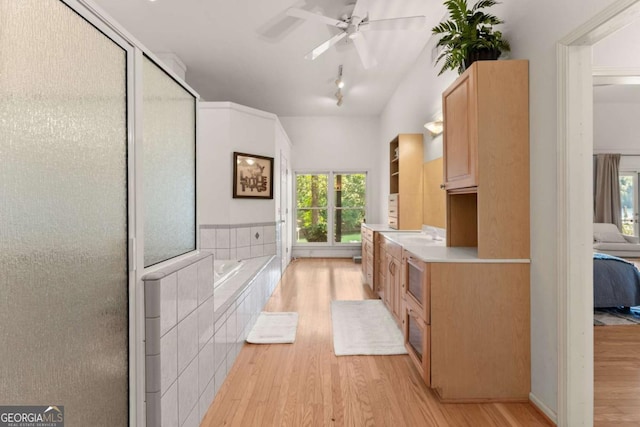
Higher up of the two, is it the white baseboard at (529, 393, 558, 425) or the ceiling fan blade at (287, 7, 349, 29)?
the ceiling fan blade at (287, 7, 349, 29)

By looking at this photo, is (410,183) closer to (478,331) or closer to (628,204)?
(478,331)

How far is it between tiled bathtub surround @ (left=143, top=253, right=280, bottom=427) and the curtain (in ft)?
24.1

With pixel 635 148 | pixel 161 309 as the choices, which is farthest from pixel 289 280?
pixel 635 148

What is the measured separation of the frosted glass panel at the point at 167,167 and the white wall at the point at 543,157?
6.43 feet

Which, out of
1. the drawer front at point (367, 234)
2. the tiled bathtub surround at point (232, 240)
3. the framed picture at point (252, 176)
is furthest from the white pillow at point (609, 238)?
the tiled bathtub surround at point (232, 240)

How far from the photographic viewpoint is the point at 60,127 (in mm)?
916

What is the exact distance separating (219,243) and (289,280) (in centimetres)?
151

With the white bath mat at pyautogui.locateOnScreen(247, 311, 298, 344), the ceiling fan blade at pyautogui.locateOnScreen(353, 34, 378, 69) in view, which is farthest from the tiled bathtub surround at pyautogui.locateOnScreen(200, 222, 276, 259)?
the ceiling fan blade at pyautogui.locateOnScreen(353, 34, 378, 69)

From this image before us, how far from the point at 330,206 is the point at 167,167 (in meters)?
5.59

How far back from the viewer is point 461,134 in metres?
2.15

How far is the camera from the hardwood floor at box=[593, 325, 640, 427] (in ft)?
5.94

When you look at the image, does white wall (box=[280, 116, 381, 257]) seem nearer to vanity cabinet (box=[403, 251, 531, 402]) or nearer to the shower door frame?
vanity cabinet (box=[403, 251, 531, 402])

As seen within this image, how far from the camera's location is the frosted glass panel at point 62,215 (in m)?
0.77

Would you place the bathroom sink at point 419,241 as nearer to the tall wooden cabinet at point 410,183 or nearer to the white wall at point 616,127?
the tall wooden cabinet at point 410,183
